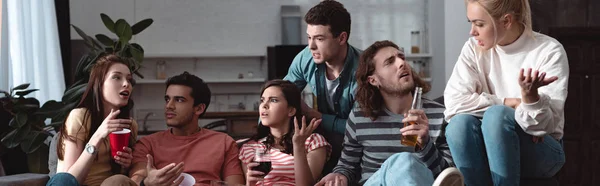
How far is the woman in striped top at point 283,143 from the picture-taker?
3.32 m

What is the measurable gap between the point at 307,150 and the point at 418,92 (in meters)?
0.61

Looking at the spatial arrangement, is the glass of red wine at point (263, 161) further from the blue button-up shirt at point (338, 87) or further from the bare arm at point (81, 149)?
the blue button-up shirt at point (338, 87)

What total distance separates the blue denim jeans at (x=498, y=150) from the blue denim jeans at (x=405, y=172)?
0.20m

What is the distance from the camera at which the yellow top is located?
323cm

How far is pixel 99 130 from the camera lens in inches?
121

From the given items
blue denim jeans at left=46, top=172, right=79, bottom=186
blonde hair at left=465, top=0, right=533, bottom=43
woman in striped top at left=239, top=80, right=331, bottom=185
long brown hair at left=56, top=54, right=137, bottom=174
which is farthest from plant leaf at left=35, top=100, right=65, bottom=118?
blonde hair at left=465, top=0, right=533, bottom=43

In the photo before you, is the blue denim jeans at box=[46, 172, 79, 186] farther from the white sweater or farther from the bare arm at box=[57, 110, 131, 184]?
the white sweater

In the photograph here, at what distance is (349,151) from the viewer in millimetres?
3361

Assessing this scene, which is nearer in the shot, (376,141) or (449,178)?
(449,178)

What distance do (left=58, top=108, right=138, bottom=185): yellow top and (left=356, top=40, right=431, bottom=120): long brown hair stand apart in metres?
1.01

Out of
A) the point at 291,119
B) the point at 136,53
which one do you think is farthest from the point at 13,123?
the point at 291,119

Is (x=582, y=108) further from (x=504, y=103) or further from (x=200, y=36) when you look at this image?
(x=504, y=103)

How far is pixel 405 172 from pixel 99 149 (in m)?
1.25

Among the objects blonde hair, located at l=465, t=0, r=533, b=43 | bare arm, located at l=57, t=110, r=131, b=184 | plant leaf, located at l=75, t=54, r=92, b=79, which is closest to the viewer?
blonde hair, located at l=465, t=0, r=533, b=43
